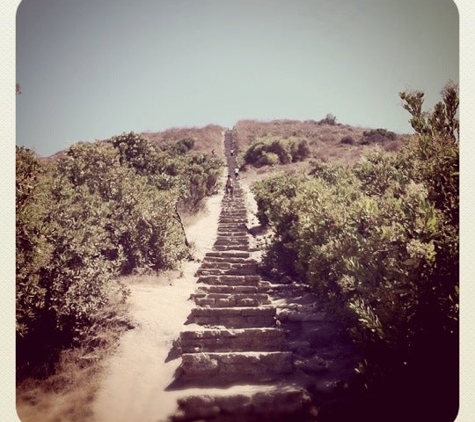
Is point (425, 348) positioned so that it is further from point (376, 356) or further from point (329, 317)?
point (329, 317)

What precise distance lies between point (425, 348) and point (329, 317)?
11.5ft

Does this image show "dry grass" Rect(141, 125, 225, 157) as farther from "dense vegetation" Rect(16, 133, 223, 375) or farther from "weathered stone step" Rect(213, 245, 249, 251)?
"dense vegetation" Rect(16, 133, 223, 375)

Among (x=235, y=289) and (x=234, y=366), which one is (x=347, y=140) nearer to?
(x=235, y=289)

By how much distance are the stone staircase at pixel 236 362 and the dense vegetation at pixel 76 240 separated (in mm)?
2272

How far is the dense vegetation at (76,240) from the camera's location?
586 centimetres

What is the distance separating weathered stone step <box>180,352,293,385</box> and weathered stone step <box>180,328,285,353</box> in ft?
1.73

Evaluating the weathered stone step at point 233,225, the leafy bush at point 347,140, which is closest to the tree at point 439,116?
the weathered stone step at point 233,225

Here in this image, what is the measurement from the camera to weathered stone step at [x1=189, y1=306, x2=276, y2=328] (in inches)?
329

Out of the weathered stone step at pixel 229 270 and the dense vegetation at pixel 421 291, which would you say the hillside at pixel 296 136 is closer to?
the weathered stone step at pixel 229 270

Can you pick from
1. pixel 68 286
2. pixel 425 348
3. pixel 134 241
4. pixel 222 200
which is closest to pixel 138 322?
pixel 68 286

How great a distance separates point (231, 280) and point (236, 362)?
4.19 meters

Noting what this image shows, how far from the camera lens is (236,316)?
27.7 feet

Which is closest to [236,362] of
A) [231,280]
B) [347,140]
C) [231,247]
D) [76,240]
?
[76,240]

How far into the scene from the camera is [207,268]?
41.1ft
